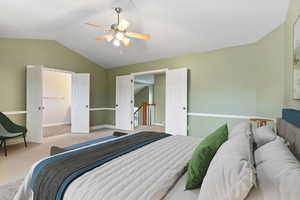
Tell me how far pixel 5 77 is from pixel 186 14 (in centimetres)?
442

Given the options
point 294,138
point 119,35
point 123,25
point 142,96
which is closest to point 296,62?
point 294,138

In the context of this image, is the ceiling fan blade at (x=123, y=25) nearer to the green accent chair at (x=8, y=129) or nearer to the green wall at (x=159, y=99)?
the green accent chair at (x=8, y=129)

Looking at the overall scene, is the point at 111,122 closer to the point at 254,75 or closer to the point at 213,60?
the point at 213,60

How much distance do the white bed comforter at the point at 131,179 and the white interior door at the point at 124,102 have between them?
13.3ft

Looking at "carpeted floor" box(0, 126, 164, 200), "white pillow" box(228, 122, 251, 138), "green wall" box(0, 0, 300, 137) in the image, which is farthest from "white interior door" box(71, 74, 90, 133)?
"white pillow" box(228, 122, 251, 138)

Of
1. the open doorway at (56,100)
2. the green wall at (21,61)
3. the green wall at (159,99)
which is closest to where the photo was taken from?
the green wall at (21,61)

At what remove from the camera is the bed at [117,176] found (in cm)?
90

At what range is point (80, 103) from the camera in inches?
206

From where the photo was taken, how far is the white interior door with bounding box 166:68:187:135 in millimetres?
4293

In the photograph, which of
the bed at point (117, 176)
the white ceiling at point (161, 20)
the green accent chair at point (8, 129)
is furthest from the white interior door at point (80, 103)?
the bed at point (117, 176)

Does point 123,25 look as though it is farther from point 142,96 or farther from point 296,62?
point 142,96

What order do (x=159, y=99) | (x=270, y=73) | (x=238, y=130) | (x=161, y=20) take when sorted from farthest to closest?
(x=159, y=99)
(x=161, y=20)
(x=270, y=73)
(x=238, y=130)

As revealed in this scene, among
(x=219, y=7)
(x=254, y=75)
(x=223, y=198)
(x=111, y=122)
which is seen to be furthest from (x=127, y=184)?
(x=111, y=122)

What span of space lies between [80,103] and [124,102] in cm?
148
